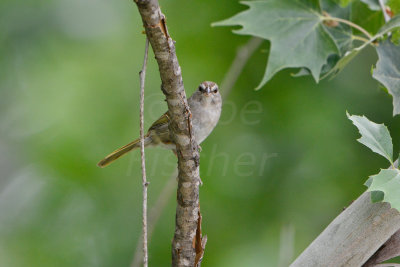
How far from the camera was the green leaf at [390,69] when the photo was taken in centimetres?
306

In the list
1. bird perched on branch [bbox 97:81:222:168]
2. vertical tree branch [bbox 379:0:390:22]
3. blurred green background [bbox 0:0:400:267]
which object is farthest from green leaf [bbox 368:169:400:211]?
blurred green background [bbox 0:0:400:267]

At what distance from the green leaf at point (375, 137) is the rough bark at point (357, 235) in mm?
207

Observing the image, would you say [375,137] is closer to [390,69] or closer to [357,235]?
[357,235]

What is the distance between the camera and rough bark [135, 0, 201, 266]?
2.08 m

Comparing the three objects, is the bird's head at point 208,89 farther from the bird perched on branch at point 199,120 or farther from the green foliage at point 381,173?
the green foliage at point 381,173

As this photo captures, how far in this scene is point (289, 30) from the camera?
354 cm

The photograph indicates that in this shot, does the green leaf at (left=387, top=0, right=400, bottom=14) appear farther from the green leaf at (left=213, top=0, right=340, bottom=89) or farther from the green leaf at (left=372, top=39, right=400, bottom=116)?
the green leaf at (left=213, top=0, right=340, bottom=89)

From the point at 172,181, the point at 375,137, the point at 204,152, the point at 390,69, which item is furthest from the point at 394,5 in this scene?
the point at 204,152

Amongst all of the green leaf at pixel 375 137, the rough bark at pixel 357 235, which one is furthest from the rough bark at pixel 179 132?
the green leaf at pixel 375 137

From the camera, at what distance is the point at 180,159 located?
2.63 m

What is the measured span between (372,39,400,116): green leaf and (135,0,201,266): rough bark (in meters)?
1.12

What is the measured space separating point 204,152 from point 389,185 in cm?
293

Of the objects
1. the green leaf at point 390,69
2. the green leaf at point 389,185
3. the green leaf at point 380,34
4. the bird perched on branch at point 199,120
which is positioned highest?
the green leaf at point 380,34

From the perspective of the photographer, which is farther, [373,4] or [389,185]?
[373,4]
